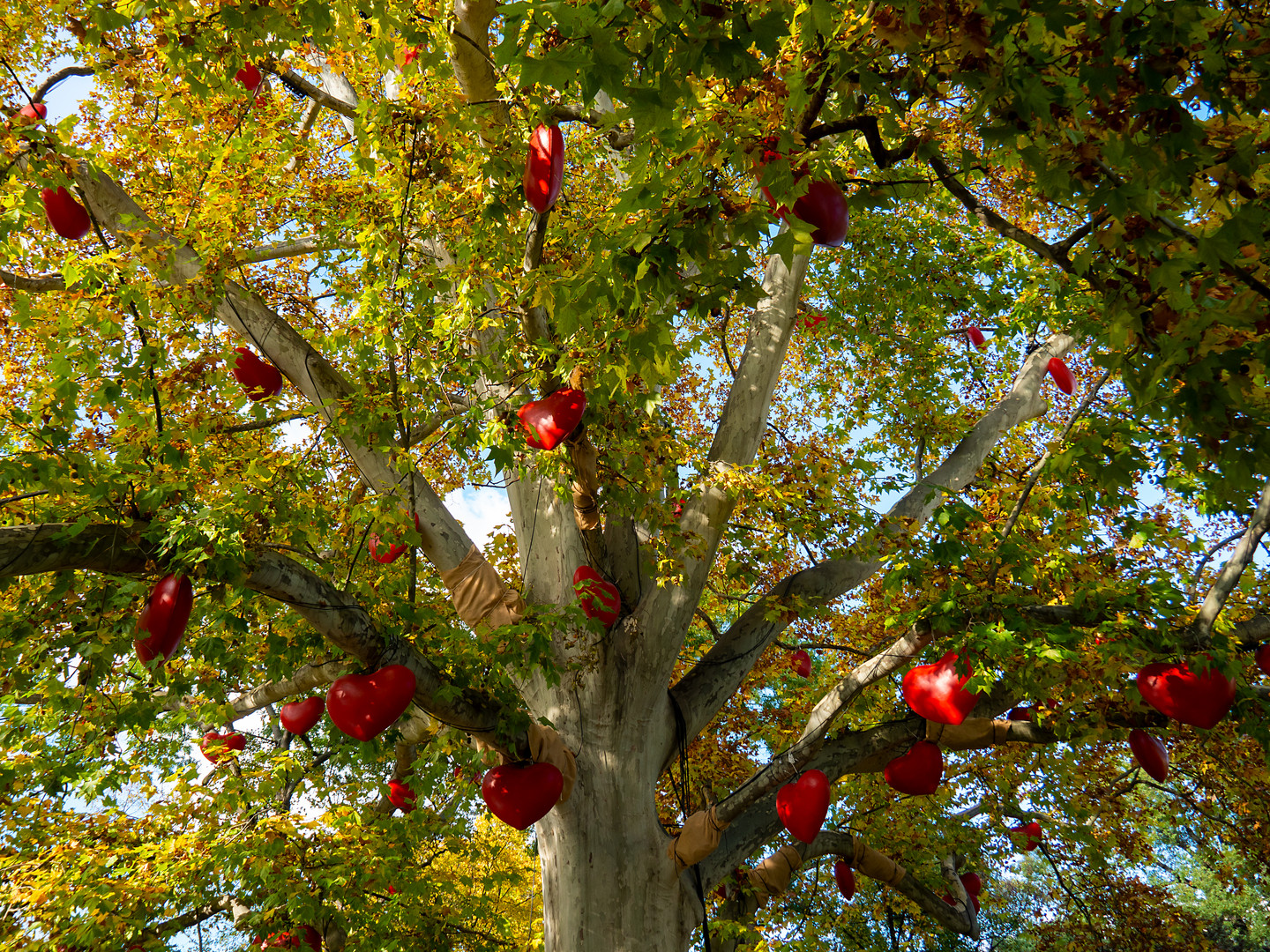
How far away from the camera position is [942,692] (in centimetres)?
325

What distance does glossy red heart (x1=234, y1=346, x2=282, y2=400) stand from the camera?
4.26 metres

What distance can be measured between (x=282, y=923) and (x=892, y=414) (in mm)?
6210

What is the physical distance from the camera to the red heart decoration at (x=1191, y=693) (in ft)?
9.71

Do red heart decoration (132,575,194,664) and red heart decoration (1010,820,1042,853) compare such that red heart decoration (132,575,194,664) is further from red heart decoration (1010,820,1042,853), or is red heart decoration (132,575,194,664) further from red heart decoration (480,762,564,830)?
red heart decoration (1010,820,1042,853)

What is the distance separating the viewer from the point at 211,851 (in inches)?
152

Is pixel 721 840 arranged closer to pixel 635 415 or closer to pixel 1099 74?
pixel 635 415

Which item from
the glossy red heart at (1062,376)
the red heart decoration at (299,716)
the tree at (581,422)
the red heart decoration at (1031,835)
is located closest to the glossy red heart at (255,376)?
the tree at (581,422)

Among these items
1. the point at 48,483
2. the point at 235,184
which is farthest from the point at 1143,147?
the point at 235,184

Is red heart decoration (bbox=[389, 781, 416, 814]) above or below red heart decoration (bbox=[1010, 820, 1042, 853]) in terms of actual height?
above

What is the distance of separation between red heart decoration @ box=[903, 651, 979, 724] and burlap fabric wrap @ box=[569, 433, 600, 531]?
1712 millimetres

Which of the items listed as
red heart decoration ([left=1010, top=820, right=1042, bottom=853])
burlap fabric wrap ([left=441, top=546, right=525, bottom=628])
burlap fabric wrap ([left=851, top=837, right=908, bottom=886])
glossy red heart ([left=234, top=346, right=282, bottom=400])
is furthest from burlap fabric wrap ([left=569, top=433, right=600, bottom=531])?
red heart decoration ([left=1010, top=820, right=1042, bottom=853])

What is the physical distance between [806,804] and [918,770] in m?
0.62

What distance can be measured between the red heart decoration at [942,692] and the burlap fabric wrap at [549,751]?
172 cm

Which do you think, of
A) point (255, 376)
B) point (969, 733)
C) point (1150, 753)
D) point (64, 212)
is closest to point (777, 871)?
point (969, 733)
